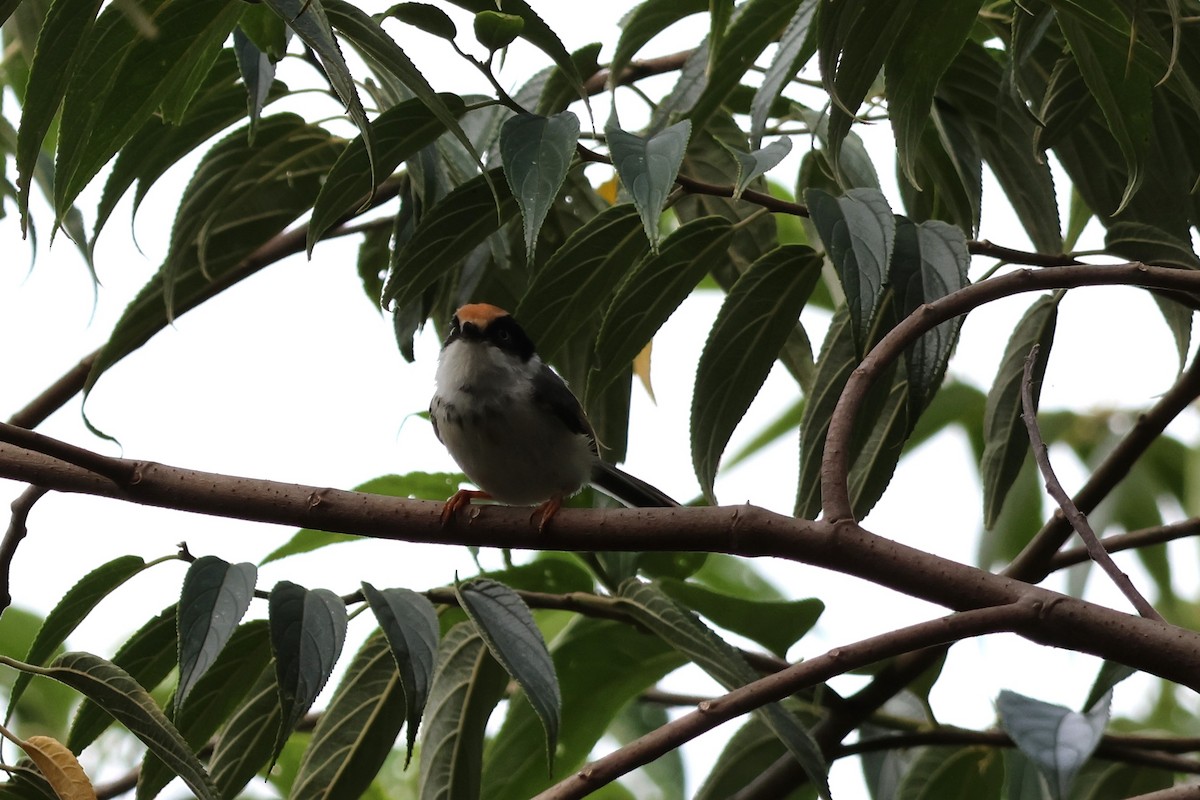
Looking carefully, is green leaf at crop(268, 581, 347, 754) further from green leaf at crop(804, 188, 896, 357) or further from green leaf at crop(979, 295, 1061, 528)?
green leaf at crop(979, 295, 1061, 528)

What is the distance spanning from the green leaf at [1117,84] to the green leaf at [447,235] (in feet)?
2.66

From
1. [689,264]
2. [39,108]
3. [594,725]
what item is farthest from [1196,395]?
[39,108]

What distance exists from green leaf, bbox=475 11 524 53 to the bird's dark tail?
126 cm

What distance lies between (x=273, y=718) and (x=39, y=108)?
0.99 metres

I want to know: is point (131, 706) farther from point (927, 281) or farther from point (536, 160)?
point (927, 281)

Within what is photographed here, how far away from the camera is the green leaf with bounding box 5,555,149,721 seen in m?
1.67

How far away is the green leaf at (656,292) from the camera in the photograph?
1832mm

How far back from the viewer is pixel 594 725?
2338 mm

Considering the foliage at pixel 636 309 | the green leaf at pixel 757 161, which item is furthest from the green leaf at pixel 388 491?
the green leaf at pixel 757 161

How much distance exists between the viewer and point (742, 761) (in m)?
2.37

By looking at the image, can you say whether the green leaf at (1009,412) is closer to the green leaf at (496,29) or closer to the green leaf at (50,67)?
the green leaf at (496,29)

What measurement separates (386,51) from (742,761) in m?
1.56

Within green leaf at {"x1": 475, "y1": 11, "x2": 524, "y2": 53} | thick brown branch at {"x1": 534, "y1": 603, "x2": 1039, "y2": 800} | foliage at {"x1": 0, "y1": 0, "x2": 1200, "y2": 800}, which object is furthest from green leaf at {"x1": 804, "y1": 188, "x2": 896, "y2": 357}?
green leaf at {"x1": 475, "y1": 11, "x2": 524, "y2": 53}

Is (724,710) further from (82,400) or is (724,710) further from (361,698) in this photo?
(82,400)
